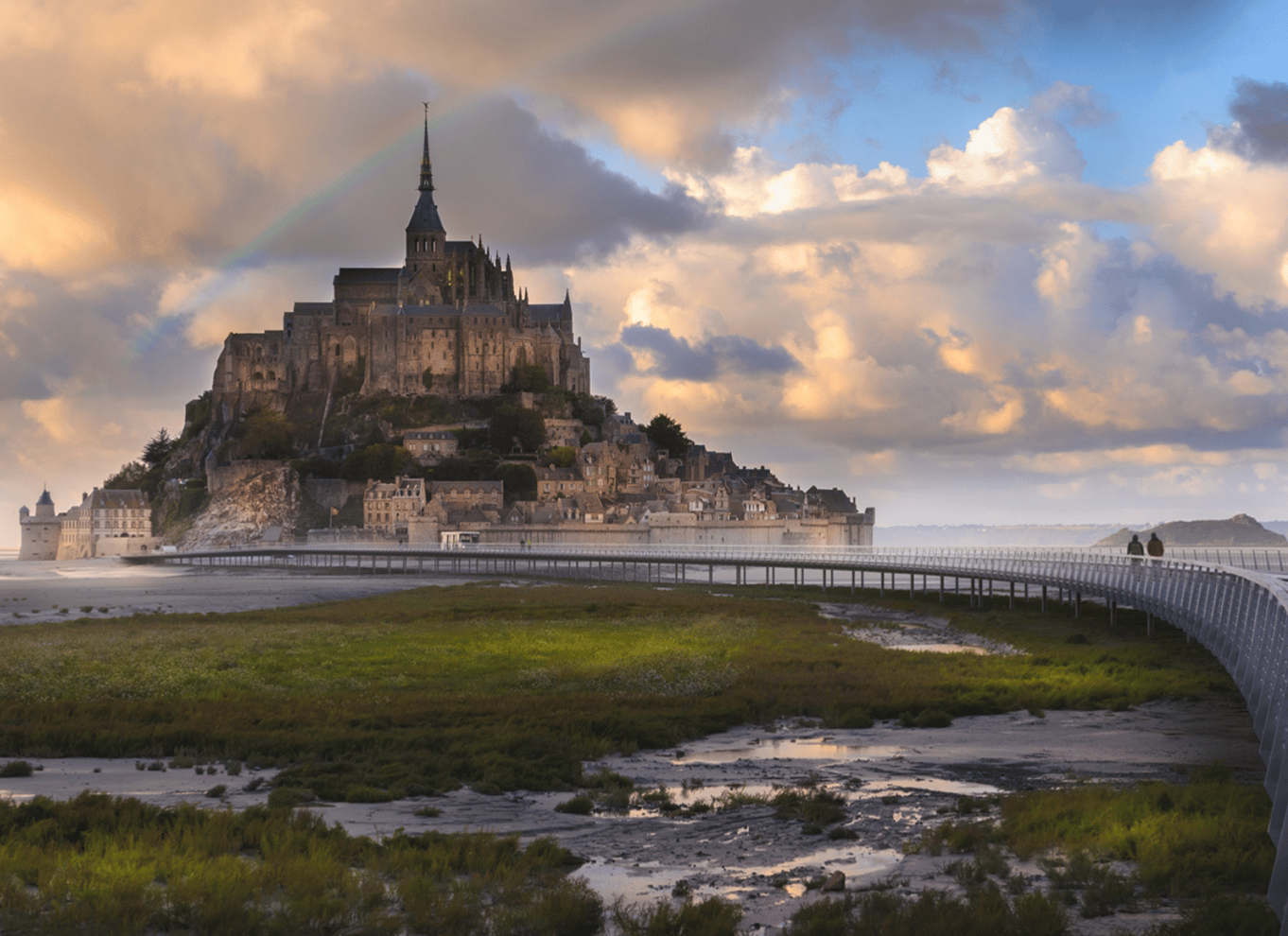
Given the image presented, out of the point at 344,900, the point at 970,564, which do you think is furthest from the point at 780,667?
the point at 970,564

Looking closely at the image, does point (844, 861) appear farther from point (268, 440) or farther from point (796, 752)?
point (268, 440)

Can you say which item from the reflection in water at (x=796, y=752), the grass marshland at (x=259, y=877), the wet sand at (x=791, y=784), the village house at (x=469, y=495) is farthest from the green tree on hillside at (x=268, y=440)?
the grass marshland at (x=259, y=877)

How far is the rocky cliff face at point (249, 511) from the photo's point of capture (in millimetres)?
155250

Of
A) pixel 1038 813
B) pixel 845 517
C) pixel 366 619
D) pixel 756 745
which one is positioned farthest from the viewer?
pixel 845 517

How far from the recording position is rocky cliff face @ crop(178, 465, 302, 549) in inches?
6112

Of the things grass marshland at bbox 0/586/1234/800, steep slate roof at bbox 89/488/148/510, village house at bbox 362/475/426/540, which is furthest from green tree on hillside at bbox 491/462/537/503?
grass marshland at bbox 0/586/1234/800

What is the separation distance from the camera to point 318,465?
518 ft

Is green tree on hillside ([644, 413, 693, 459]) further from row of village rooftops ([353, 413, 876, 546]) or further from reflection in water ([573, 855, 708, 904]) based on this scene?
reflection in water ([573, 855, 708, 904])

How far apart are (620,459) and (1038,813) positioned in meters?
144

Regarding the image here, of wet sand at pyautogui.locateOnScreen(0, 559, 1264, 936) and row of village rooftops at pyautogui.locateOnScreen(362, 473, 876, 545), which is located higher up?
row of village rooftops at pyautogui.locateOnScreen(362, 473, 876, 545)

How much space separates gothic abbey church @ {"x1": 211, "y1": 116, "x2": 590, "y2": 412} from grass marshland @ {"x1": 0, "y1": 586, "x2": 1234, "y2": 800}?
12300 cm

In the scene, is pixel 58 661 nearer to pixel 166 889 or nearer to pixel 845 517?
pixel 166 889

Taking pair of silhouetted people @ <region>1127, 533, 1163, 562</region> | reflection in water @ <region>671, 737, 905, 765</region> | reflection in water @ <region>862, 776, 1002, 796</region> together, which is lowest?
reflection in water @ <region>671, 737, 905, 765</region>

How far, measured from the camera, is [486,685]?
85.2 ft
